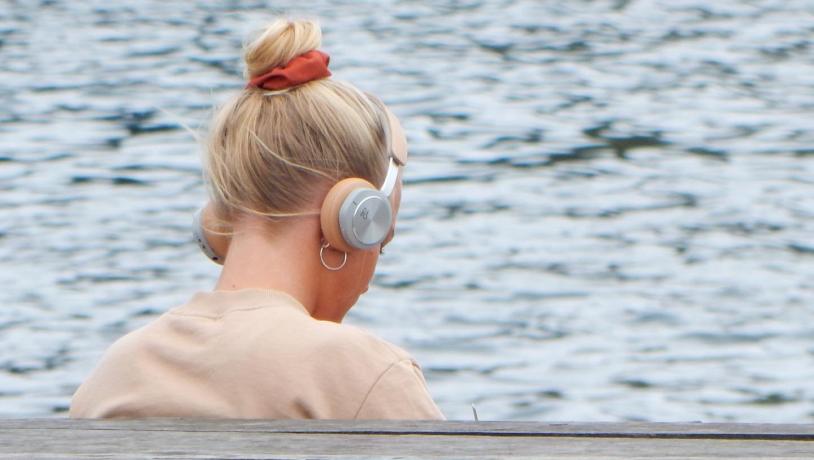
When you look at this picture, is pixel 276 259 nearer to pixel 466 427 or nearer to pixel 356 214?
pixel 356 214

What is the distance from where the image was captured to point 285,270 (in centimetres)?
230

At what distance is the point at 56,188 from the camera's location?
9.46 metres

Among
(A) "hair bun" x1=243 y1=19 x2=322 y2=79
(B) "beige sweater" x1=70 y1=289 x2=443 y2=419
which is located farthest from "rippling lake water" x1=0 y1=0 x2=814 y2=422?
(B) "beige sweater" x1=70 y1=289 x2=443 y2=419

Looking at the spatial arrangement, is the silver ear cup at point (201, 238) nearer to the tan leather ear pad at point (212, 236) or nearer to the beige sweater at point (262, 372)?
the tan leather ear pad at point (212, 236)

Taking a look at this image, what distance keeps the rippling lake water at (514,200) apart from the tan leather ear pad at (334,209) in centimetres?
285

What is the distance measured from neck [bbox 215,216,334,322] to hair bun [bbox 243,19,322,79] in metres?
0.22

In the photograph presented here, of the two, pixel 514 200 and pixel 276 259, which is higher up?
pixel 276 259

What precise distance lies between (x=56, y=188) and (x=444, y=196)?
83.7 inches

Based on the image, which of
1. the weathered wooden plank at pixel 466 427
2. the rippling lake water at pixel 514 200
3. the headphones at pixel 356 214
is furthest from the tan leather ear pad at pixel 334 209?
the rippling lake water at pixel 514 200

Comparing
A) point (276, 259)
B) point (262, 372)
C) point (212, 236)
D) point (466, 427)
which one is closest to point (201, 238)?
point (212, 236)

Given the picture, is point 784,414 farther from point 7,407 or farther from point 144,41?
point 144,41

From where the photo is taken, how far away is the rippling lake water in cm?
614

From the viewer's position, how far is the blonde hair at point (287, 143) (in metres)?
2.28

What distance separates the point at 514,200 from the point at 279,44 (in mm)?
6669
